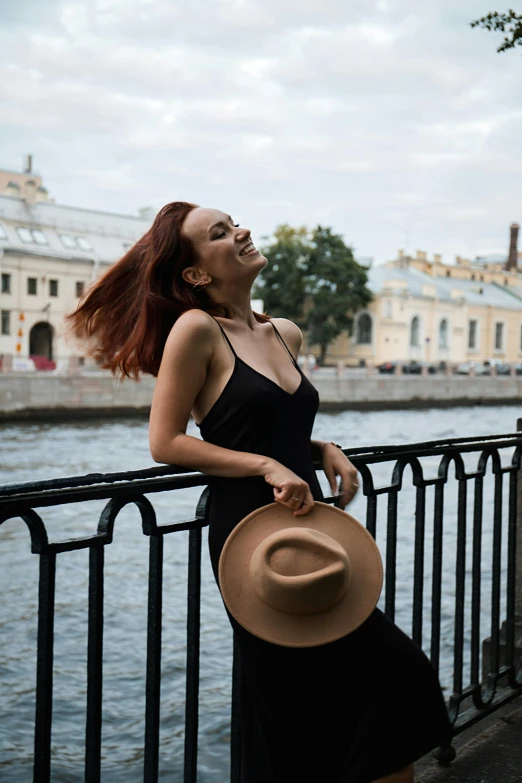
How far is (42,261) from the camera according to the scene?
163ft

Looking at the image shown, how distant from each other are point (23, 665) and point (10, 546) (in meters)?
4.43

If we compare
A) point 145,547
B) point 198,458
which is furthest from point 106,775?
point 145,547

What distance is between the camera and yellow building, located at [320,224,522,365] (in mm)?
63281

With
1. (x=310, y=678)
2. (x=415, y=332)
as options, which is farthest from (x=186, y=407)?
(x=415, y=332)

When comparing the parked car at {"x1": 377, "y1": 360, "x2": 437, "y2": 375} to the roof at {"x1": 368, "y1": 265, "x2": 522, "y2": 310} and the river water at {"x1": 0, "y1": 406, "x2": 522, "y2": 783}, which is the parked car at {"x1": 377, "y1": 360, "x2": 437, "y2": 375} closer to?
the roof at {"x1": 368, "y1": 265, "x2": 522, "y2": 310}

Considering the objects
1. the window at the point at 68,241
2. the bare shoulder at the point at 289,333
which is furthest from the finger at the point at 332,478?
the window at the point at 68,241

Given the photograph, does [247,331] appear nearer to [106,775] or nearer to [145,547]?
[106,775]

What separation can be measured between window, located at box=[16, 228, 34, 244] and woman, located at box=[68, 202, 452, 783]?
50.5 meters

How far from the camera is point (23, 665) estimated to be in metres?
8.13

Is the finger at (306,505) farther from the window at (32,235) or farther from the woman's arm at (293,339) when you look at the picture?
the window at (32,235)

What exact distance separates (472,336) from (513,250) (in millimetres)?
20225

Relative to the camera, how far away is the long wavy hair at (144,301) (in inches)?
84.7

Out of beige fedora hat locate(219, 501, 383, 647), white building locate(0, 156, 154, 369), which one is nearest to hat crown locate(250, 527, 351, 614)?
beige fedora hat locate(219, 501, 383, 647)

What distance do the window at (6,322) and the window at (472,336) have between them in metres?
38.0
